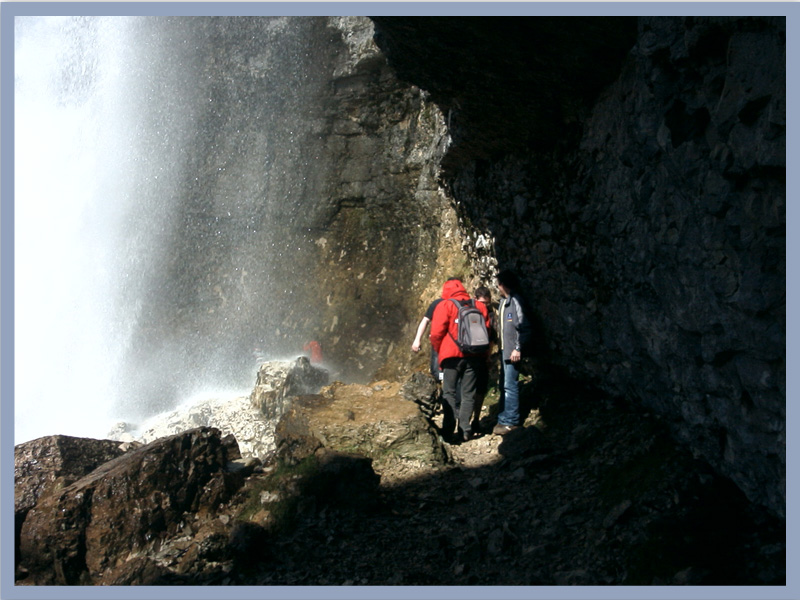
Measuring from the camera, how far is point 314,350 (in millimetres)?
12555

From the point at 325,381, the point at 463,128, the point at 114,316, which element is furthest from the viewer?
the point at 114,316

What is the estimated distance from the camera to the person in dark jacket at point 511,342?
21.4 ft

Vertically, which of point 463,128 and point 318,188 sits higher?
point 318,188

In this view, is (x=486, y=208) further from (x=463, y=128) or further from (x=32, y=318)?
(x=32, y=318)

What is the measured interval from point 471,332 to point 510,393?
749 mm

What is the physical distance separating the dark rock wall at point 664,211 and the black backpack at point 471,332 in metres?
0.67

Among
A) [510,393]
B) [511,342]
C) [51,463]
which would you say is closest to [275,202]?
[511,342]

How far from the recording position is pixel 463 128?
7043 millimetres

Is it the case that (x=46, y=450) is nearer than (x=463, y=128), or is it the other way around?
(x=46, y=450)

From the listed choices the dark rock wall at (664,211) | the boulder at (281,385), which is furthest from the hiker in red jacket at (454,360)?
the boulder at (281,385)

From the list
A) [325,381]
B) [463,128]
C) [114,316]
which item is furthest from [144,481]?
[114,316]

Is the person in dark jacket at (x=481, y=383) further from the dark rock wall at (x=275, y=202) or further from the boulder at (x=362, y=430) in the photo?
the dark rock wall at (x=275, y=202)

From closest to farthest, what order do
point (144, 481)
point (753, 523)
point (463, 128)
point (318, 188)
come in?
point (753, 523) → point (144, 481) → point (463, 128) → point (318, 188)

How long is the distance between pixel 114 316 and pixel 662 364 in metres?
12.4
